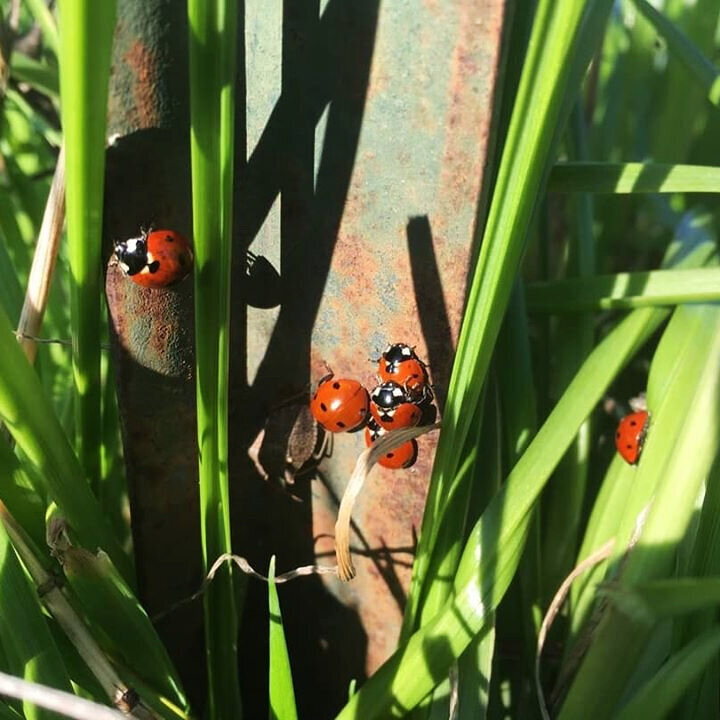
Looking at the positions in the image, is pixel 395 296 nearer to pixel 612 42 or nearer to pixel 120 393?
pixel 120 393

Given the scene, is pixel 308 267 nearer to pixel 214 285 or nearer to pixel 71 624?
pixel 214 285

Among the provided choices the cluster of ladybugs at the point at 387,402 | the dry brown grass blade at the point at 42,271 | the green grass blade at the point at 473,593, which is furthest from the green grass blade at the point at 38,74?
the green grass blade at the point at 473,593

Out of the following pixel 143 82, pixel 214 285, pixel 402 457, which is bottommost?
pixel 402 457

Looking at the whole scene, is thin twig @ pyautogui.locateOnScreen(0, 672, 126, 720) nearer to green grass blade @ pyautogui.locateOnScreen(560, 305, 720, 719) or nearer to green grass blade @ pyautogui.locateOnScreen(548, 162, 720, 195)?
green grass blade @ pyautogui.locateOnScreen(560, 305, 720, 719)

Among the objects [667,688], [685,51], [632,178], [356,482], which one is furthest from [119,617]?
[685,51]

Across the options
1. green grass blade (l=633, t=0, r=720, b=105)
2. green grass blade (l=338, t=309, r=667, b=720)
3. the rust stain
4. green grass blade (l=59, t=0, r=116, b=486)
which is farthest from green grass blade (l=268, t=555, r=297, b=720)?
green grass blade (l=633, t=0, r=720, b=105)

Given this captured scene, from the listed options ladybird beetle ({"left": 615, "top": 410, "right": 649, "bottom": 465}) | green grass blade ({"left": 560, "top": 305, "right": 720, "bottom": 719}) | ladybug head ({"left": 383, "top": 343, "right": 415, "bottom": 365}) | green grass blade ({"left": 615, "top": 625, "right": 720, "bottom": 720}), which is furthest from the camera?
ladybird beetle ({"left": 615, "top": 410, "right": 649, "bottom": 465})
